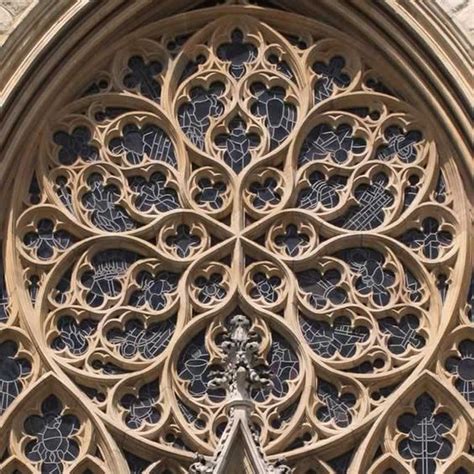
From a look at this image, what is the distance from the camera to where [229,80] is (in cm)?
2916

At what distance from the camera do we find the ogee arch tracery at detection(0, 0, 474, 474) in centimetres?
2753

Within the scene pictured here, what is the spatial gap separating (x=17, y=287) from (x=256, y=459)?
3491 millimetres

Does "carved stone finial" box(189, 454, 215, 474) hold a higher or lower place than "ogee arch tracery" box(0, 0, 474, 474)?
lower

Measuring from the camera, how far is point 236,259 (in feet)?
92.5

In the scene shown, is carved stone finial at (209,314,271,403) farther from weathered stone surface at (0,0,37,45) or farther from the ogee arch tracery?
weathered stone surface at (0,0,37,45)

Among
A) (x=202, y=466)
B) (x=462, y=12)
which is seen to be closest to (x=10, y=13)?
(x=462, y=12)

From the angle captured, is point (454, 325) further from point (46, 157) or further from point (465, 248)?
point (46, 157)

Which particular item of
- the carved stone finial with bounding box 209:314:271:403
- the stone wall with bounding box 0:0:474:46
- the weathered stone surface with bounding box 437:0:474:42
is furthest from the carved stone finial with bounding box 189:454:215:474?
the weathered stone surface with bounding box 437:0:474:42

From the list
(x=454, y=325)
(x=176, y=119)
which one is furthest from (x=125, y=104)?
(x=454, y=325)

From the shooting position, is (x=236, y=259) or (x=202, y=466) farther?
(x=236, y=259)

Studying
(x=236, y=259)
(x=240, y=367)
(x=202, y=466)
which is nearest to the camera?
(x=202, y=466)

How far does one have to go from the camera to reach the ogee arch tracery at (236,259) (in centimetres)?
2753

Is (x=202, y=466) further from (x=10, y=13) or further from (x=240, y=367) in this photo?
(x=10, y=13)

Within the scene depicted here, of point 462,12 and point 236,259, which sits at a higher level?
point 462,12
